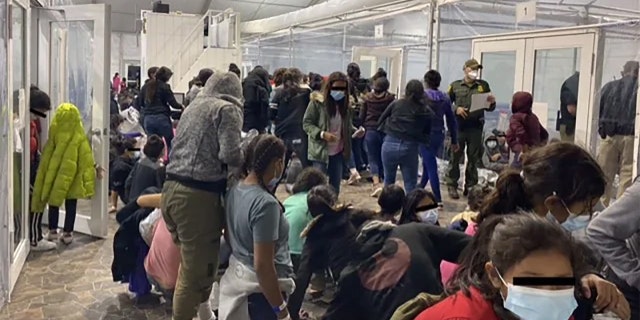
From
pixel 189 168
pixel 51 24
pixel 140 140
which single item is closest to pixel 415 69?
pixel 140 140

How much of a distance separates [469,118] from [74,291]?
4.26m

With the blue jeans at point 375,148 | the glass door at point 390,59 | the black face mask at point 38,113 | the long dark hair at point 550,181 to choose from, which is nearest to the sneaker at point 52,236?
the black face mask at point 38,113

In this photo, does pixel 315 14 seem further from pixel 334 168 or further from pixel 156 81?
pixel 334 168

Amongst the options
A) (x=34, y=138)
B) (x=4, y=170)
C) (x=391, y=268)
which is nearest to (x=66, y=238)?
(x=34, y=138)

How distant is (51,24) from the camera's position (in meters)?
5.29

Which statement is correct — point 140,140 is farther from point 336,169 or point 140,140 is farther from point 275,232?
point 275,232

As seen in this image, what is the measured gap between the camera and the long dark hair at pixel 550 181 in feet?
6.42

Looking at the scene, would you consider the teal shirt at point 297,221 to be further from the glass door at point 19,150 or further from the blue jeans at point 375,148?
the blue jeans at point 375,148

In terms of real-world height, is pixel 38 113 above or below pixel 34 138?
above

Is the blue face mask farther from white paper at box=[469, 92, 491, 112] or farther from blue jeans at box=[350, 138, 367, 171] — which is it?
blue jeans at box=[350, 138, 367, 171]

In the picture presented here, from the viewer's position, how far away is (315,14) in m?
10.9

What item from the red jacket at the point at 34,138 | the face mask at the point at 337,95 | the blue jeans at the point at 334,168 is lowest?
the blue jeans at the point at 334,168

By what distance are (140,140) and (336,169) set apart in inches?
73.4

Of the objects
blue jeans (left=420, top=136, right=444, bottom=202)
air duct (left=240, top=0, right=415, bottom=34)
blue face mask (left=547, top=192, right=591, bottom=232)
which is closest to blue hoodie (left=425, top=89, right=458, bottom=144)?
blue jeans (left=420, top=136, right=444, bottom=202)
